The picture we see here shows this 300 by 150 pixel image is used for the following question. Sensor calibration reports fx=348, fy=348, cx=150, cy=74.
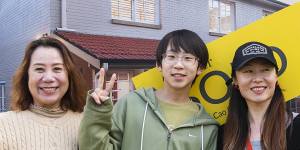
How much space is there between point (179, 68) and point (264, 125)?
2.00 ft

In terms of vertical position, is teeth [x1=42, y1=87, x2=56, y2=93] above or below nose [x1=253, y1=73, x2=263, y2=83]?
below

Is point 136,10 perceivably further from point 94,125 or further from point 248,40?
point 94,125

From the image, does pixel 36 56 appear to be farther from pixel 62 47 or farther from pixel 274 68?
pixel 274 68

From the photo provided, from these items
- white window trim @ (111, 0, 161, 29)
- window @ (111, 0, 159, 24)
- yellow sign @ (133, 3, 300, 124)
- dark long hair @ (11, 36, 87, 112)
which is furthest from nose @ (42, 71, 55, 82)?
window @ (111, 0, 159, 24)

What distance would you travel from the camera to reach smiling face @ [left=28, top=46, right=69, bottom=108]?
199cm

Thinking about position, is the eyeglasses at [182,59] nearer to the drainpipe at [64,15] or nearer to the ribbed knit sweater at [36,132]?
the ribbed knit sweater at [36,132]

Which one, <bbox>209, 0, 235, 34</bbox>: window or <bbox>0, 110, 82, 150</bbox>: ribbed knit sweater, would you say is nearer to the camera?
<bbox>0, 110, 82, 150</bbox>: ribbed knit sweater

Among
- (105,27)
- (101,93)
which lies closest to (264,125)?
(101,93)

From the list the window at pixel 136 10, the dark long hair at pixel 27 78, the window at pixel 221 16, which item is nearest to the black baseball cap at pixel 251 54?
the dark long hair at pixel 27 78

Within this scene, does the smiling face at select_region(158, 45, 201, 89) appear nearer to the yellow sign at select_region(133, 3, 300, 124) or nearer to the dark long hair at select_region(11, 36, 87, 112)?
the yellow sign at select_region(133, 3, 300, 124)

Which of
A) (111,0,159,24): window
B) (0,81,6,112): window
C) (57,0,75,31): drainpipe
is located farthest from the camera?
(0,81,6,112): window

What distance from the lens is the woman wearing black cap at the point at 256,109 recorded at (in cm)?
196

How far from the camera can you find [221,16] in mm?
12297

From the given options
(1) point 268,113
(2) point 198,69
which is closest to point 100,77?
(2) point 198,69
